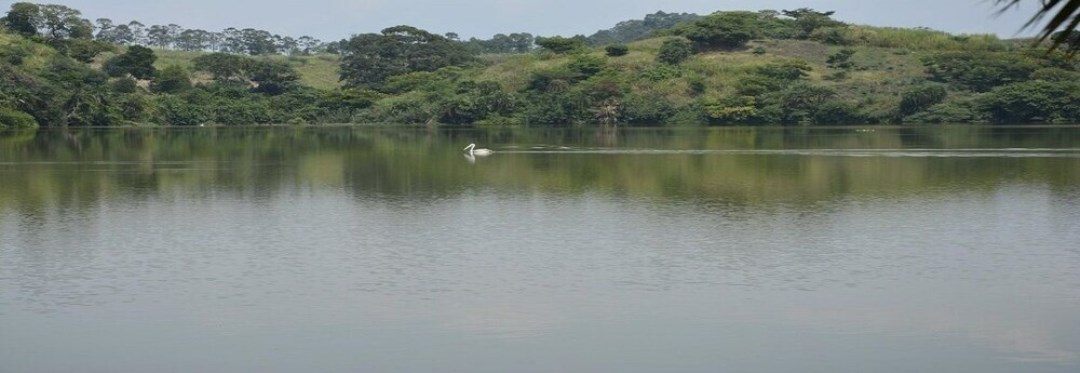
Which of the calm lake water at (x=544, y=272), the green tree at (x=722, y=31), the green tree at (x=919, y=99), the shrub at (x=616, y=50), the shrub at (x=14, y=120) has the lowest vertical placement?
the calm lake water at (x=544, y=272)

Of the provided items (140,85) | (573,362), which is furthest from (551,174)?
(140,85)

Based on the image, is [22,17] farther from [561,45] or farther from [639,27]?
[639,27]

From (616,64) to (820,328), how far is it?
70716 millimetres

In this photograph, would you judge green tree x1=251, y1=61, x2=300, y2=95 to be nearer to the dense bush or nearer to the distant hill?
the dense bush

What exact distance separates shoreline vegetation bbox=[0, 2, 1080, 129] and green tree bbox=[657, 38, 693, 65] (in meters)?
0.13

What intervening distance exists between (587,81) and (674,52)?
8314 millimetres

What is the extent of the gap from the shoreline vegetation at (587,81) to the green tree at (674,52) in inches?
5.2

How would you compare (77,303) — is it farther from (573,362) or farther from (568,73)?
(568,73)

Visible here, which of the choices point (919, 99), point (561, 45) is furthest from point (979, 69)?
point (561, 45)

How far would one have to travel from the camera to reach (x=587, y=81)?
246 ft

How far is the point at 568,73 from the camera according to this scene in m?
77.0

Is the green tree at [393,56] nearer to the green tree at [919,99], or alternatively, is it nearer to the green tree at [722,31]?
the green tree at [722,31]

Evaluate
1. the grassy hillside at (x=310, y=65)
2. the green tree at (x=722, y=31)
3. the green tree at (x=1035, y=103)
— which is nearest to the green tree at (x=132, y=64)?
the grassy hillside at (x=310, y=65)

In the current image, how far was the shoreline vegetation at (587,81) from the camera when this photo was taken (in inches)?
2633
